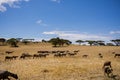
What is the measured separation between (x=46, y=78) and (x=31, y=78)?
1.37 m

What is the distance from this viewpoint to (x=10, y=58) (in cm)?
4166

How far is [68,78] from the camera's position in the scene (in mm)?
19875

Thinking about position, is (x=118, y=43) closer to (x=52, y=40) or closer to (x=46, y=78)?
(x=52, y=40)

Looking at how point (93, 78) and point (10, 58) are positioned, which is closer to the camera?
point (93, 78)

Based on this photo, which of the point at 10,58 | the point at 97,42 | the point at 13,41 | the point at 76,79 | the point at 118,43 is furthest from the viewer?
the point at 97,42

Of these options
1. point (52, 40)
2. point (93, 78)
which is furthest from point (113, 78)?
point (52, 40)

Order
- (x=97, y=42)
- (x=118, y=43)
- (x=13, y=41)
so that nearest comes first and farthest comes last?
(x=13, y=41)
(x=118, y=43)
(x=97, y=42)

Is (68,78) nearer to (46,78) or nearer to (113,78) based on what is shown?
(46,78)

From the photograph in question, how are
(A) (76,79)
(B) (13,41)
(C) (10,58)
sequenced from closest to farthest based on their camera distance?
(A) (76,79), (C) (10,58), (B) (13,41)

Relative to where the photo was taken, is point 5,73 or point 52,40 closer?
point 5,73

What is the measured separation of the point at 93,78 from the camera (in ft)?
65.0

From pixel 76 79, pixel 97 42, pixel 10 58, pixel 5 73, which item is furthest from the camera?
pixel 97 42

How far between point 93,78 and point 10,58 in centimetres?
2511

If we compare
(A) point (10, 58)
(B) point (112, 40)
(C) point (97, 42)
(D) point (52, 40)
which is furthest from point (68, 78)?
(C) point (97, 42)
